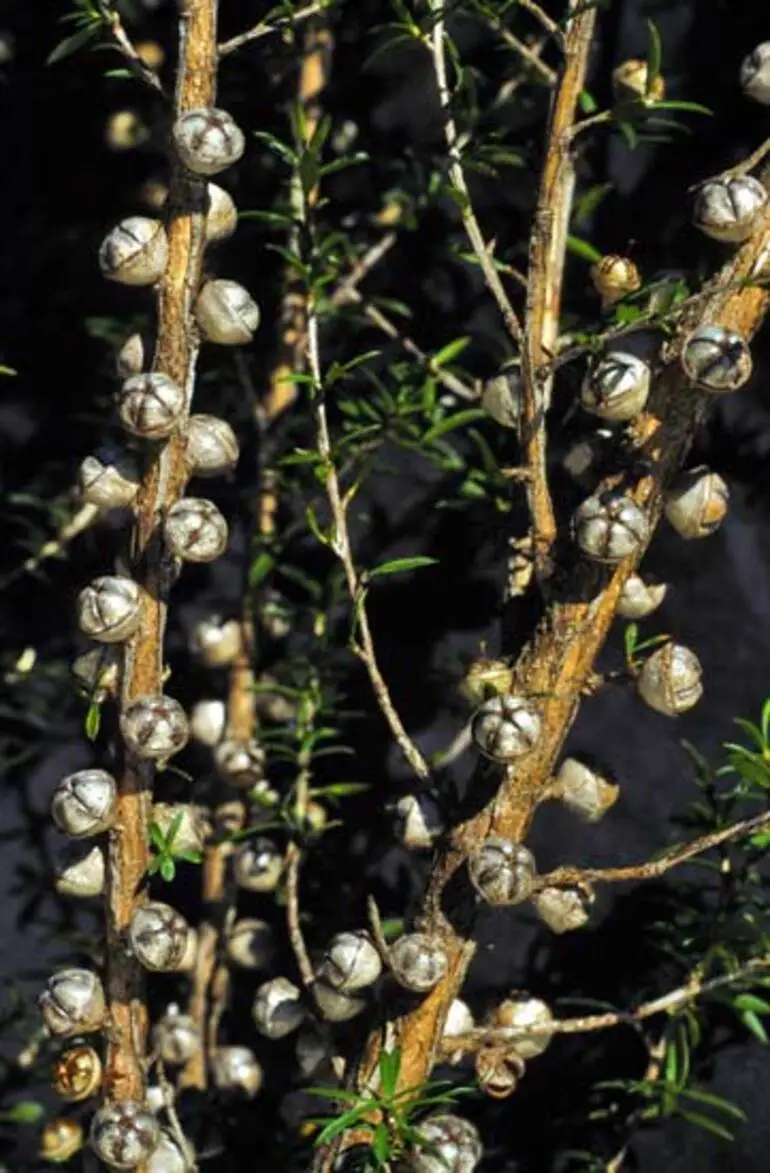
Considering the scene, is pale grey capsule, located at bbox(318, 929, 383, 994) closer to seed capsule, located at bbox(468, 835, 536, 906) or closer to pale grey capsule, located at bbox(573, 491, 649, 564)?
seed capsule, located at bbox(468, 835, 536, 906)

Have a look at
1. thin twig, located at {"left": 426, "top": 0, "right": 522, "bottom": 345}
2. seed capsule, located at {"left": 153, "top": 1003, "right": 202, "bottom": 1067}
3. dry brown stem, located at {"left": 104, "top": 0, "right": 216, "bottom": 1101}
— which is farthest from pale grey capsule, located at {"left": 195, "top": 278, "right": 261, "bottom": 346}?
seed capsule, located at {"left": 153, "top": 1003, "right": 202, "bottom": 1067}

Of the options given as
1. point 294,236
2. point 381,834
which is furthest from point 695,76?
point 381,834

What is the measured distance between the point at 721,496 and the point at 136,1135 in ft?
1.40

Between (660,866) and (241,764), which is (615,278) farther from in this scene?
(241,764)

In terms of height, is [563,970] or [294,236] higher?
[294,236]

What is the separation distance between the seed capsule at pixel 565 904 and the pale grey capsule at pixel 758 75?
0.40 meters

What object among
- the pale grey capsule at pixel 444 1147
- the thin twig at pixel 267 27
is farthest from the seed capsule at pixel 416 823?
the thin twig at pixel 267 27

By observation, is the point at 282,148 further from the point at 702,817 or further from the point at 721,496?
the point at 702,817

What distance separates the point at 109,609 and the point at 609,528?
23 centimetres

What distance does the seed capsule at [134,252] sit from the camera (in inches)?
32.3

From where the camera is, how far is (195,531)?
83cm

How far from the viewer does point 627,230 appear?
1131 mm

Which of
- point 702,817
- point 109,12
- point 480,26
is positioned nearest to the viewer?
point 109,12

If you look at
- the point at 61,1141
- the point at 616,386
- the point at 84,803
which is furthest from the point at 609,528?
the point at 61,1141
